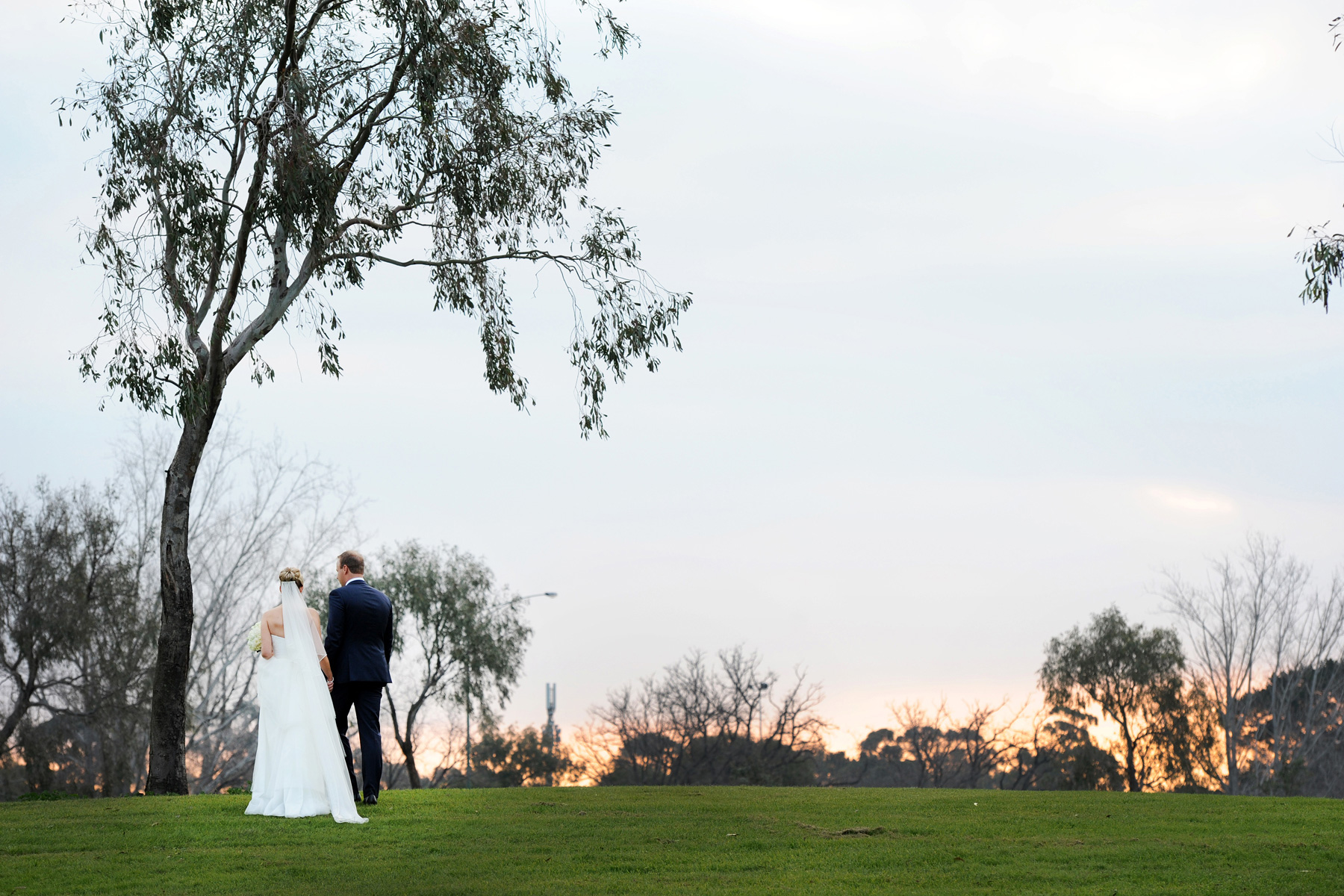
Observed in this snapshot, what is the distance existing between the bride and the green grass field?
11.4 inches

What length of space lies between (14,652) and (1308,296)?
34080 millimetres

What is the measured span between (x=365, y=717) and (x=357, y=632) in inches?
28.7

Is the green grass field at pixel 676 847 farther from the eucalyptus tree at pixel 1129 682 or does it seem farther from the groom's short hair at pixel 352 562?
the eucalyptus tree at pixel 1129 682

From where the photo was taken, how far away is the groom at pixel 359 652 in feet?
32.6

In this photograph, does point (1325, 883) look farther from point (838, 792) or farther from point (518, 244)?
point (518, 244)

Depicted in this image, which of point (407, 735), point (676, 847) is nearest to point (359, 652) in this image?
point (676, 847)

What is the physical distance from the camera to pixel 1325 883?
22.7 feet

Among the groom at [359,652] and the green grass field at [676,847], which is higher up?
the groom at [359,652]

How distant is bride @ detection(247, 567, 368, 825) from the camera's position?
940cm

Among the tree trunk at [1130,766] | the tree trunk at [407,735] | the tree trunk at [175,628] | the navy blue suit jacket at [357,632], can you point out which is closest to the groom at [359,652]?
the navy blue suit jacket at [357,632]

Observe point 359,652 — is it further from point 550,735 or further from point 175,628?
point 550,735

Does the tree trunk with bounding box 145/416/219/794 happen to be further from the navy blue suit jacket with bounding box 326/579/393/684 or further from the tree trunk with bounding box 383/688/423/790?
the tree trunk with bounding box 383/688/423/790

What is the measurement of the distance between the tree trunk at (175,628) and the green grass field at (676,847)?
3.82 metres

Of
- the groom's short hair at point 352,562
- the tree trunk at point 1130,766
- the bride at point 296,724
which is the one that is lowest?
the tree trunk at point 1130,766
